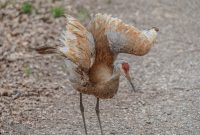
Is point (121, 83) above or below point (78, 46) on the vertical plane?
below

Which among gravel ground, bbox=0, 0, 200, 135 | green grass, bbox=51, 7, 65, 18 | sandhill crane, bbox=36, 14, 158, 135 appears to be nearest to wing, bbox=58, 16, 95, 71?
sandhill crane, bbox=36, 14, 158, 135

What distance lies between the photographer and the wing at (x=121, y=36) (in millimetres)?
6926

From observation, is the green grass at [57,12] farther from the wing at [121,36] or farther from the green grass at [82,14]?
the wing at [121,36]

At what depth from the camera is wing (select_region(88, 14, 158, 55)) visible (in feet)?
22.7

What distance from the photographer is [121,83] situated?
30.7ft

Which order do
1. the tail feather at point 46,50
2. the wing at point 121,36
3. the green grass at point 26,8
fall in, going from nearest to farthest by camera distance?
1. the tail feather at point 46,50
2. the wing at point 121,36
3. the green grass at point 26,8

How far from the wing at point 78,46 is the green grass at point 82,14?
16.5 ft

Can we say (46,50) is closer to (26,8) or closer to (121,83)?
(121,83)

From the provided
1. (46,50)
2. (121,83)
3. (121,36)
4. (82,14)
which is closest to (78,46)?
(46,50)

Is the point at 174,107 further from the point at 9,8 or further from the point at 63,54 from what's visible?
the point at 9,8

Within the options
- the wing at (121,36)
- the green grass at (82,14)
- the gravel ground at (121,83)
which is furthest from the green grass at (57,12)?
the wing at (121,36)

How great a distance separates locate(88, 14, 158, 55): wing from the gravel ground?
1.16 m

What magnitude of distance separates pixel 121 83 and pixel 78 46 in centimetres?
278

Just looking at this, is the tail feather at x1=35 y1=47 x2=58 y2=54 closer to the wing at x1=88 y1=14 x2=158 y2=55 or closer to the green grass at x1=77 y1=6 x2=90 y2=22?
the wing at x1=88 y1=14 x2=158 y2=55
